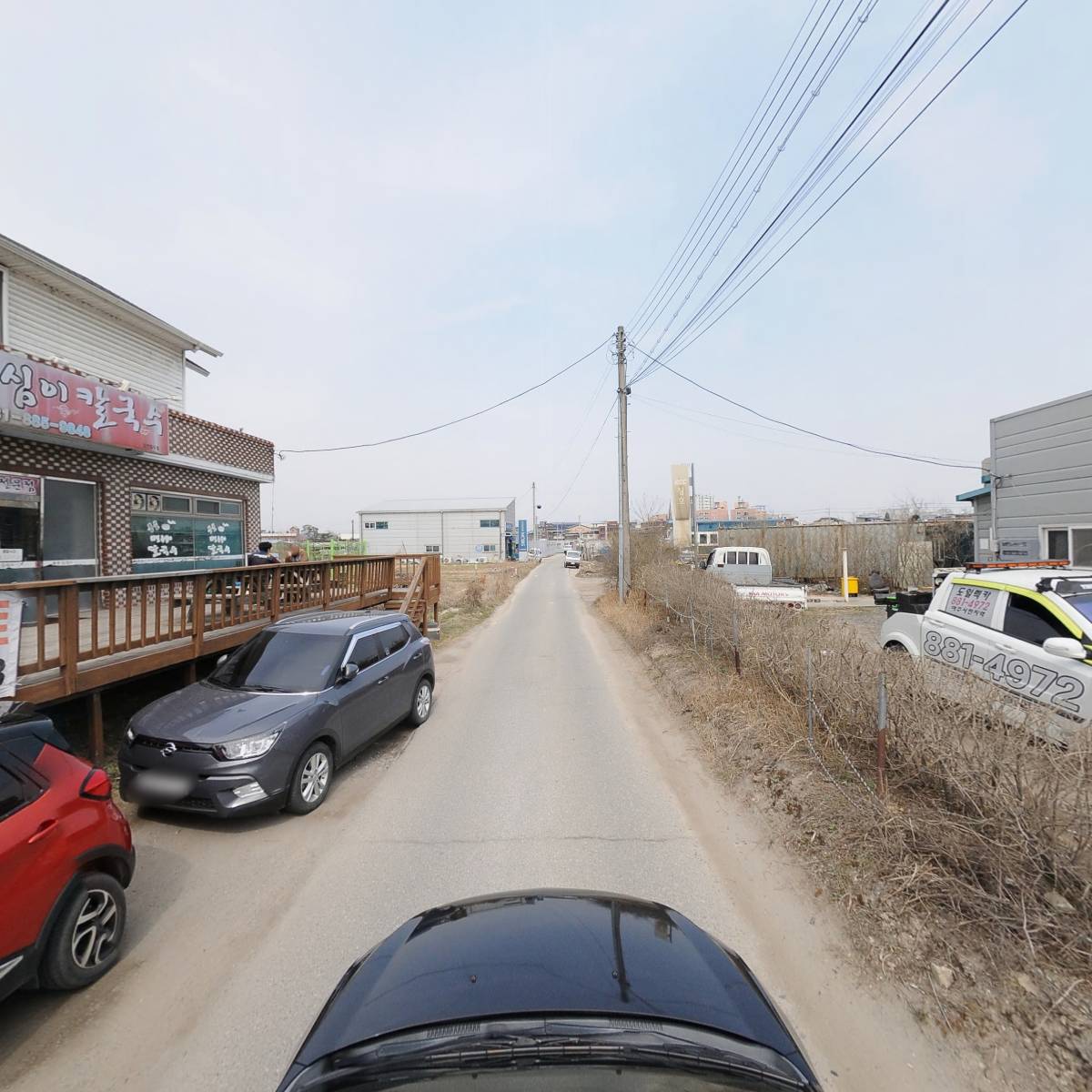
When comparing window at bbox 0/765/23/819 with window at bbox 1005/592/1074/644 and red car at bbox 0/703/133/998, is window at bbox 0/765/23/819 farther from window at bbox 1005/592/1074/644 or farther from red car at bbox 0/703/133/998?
window at bbox 1005/592/1074/644

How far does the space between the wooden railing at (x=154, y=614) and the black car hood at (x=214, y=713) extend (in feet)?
2.98

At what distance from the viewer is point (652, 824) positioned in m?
4.96

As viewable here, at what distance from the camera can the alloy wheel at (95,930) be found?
10.1 ft

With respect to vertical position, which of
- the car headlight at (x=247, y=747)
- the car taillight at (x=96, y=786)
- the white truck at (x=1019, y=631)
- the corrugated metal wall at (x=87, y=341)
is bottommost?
the car headlight at (x=247, y=747)

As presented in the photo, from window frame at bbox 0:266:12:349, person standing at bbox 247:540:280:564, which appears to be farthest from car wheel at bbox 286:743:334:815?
window frame at bbox 0:266:12:349

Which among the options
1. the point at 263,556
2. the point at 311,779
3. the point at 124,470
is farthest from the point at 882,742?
the point at 124,470

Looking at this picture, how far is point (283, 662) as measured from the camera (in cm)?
608

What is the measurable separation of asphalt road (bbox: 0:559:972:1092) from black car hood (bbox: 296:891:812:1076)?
0.93 metres

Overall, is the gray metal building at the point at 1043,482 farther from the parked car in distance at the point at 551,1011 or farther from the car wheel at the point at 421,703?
the parked car in distance at the point at 551,1011

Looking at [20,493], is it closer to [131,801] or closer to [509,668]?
[131,801]

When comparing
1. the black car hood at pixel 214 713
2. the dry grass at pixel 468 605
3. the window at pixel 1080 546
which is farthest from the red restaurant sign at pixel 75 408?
the window at pixel 1080 546

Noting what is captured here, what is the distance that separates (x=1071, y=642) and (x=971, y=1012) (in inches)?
111

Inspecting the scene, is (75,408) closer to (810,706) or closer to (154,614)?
(154,614)

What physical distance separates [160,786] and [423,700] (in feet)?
11.8
